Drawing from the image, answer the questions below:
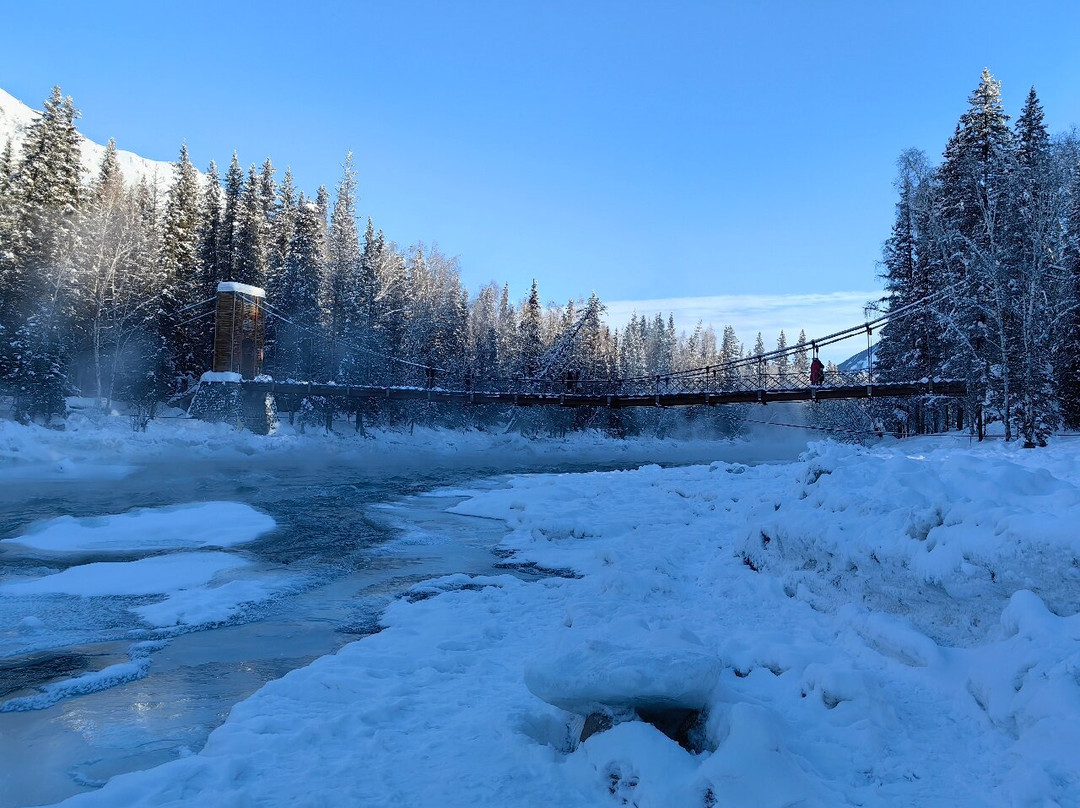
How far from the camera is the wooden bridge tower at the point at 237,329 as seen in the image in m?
25.9

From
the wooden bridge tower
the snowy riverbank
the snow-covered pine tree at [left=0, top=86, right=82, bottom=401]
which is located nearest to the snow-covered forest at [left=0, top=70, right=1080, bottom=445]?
the snow-covered pine tree at [left=0, top=86, right=82, bottom=401]

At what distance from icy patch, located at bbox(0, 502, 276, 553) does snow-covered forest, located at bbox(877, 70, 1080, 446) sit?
18.2 m

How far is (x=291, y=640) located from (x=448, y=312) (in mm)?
45322

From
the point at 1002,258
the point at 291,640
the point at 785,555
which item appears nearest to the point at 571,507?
the point at 785,555

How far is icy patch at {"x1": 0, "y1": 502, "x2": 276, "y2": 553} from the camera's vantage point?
30.6ft

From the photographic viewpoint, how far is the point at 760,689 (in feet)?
13.0

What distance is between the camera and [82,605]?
6.38 metres

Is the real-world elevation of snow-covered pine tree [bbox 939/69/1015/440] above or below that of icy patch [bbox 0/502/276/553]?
above

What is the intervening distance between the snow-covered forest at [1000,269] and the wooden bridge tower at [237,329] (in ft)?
87.0

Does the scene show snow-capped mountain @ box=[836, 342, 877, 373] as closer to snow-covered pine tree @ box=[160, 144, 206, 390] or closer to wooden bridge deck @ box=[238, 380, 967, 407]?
wooden bridge deck @ box=[238, 380, 967, 407]

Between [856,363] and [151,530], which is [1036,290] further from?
[856,363]

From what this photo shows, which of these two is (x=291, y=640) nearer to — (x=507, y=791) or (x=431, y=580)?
(x=431, y=580)

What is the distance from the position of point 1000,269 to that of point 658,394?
1395 cm

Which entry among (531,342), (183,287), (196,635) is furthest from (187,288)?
(196,635)
